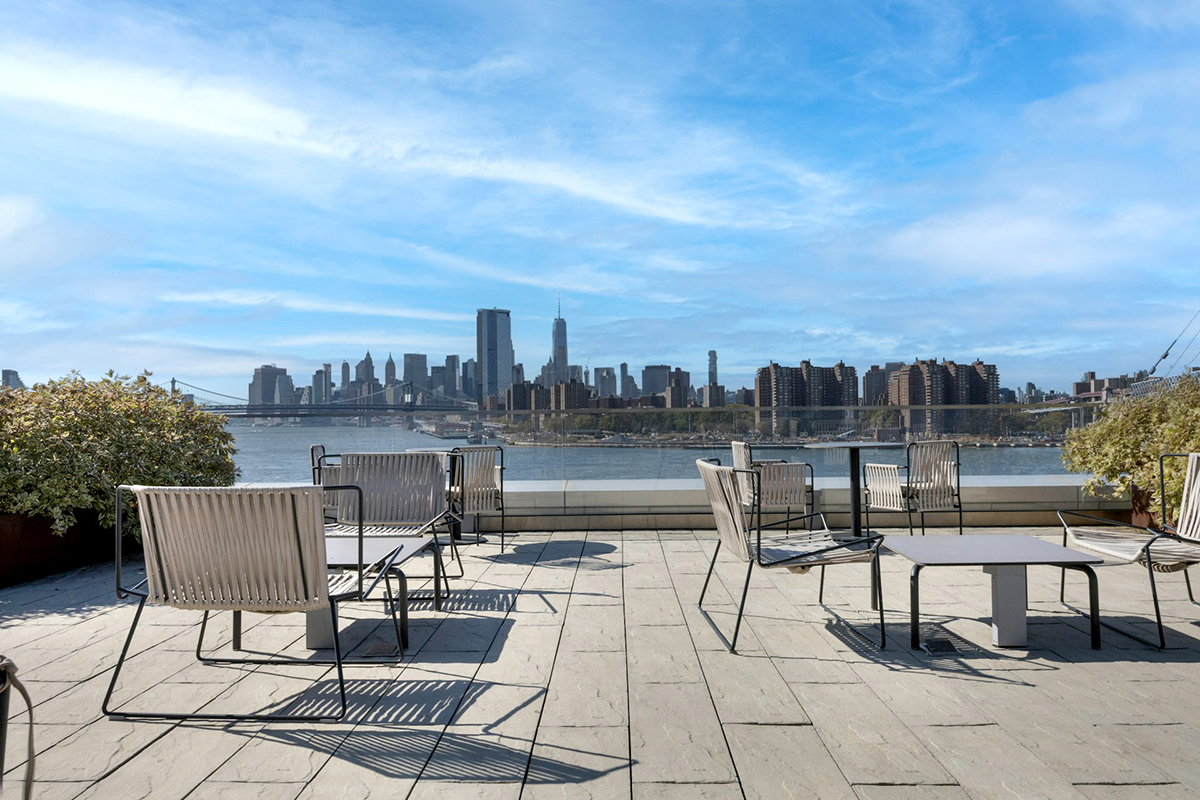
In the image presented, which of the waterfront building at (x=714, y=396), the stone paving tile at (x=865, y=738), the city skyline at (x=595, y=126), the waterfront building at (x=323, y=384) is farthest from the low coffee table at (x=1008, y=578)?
the waterfront building at (x=323, y=384)

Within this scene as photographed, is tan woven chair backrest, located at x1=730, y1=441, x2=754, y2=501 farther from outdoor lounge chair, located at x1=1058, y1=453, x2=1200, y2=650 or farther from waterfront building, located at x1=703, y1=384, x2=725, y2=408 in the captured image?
outdoor lounge chair, located at x1=1058, y1=453, x2=1200, y2=650

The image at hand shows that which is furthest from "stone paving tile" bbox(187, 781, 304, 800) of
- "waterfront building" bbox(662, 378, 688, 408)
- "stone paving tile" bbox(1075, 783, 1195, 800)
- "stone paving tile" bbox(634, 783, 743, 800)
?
"waterfront building" bbox(662, 378, 688, 408)

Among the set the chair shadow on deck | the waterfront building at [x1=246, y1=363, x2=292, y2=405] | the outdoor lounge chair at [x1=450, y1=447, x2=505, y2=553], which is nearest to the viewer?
the chair shadow on deck

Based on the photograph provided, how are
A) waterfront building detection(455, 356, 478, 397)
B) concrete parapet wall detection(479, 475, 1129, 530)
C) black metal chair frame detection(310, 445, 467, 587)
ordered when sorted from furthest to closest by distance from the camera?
waterfront building detection(455, 356, 478, 397)
concrete parapet wall detection(479, 475, 1129, 530)
black metal chair frame detection(310, 445, 467, 587)

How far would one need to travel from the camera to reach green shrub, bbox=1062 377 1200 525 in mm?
5734

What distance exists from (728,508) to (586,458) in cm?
439

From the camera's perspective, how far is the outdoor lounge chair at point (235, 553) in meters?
2.65

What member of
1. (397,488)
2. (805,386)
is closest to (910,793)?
(397,488)

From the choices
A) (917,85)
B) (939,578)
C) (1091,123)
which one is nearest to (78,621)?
(939,578)

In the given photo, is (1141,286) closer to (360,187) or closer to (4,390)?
(360,187)

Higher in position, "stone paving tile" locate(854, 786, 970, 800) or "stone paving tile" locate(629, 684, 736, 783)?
"stone paving tile" locate(854, 786, 970, 800)

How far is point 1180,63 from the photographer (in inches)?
353

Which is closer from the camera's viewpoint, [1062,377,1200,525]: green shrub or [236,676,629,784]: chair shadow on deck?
[236,676,629,784]: chair shadow on deck

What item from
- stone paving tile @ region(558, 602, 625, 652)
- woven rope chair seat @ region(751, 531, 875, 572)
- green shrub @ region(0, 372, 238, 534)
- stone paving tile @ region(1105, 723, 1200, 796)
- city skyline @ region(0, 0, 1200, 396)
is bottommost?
stone paving tile @ region(558, 602, 625, 652)
